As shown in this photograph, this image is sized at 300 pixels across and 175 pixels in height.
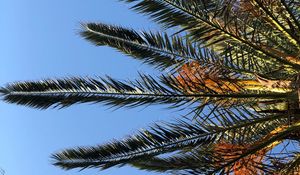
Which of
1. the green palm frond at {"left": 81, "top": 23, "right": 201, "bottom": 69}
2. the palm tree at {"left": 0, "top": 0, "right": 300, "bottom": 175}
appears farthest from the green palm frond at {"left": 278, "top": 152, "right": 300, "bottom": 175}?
the green palm frond at {"left": 81, "top": 23, "right": 201, "bottom": 69}

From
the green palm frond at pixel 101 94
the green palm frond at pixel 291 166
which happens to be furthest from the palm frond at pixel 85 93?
the green palm frond at pixel 291 166

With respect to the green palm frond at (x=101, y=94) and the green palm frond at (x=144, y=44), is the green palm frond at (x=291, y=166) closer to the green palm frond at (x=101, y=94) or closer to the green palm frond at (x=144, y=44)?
the green palm frond at (x=101, y=94)

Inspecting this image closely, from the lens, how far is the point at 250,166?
21.7ft

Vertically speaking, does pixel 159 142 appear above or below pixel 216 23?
below

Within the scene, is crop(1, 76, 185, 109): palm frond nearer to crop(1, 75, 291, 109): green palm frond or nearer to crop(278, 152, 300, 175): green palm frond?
crop(1, 75, 291, 109): green palm frond

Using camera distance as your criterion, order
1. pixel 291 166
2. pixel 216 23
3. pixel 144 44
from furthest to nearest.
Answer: pixel 144 44 < pixel 216 23 < pixel 291 166

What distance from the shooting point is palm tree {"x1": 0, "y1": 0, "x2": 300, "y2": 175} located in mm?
6305

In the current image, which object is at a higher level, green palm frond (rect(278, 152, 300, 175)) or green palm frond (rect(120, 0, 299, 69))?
green palm frond (rect(120, 0, 299, 69))

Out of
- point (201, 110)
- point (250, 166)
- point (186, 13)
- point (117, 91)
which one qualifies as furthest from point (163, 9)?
point (250, 166)

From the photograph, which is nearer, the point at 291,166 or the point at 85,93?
the point at 291,166

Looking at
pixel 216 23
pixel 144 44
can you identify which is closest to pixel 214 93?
pixel 216 23

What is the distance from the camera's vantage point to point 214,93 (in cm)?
657

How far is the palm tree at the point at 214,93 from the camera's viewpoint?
6305mm

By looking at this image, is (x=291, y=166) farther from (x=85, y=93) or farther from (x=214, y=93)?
(x=85, y=93)
